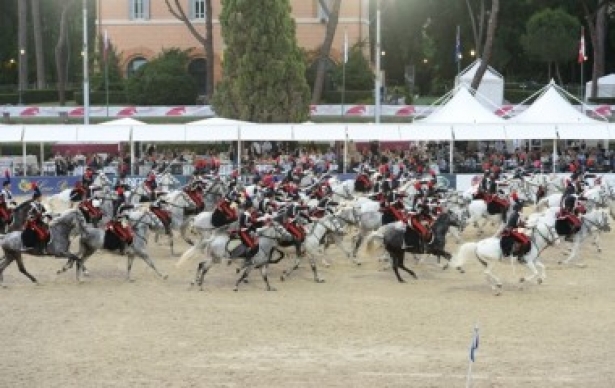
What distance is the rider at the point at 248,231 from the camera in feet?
67.5

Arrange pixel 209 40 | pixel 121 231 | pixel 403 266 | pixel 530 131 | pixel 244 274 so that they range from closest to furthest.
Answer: pixel 244 274
pixel 121 231
pixel 403 266
pixel 530 131
pixel 209 40

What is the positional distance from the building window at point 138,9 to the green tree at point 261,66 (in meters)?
23.9

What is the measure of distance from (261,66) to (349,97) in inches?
627

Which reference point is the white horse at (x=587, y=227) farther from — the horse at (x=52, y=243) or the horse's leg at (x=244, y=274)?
the horse at (x=52, y=243)

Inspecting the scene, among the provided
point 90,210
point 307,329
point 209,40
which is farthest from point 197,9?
point 307,329

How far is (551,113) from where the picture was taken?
43.9 metres

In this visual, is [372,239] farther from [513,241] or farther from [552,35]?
[552,35]

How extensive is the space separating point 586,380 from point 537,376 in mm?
658

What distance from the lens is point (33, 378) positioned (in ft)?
47.5

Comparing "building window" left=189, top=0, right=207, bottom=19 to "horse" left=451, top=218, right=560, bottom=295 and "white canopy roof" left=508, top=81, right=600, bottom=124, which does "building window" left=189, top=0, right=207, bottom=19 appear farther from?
"horse" left=451, top=218, right=560, bottom=295

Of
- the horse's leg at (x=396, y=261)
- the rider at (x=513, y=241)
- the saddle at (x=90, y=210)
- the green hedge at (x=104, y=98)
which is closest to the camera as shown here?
the rider at (x=513, y=241)

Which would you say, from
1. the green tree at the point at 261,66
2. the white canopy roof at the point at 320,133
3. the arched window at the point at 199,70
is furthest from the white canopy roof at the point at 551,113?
the arched window at the point at 199,70

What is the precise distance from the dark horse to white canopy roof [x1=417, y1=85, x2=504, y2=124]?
2079 cm

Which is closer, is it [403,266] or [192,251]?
[192,251]
